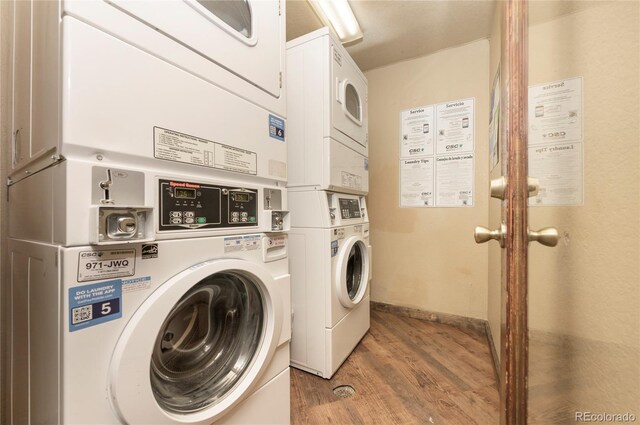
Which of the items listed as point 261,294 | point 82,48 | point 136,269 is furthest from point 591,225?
point 82,48

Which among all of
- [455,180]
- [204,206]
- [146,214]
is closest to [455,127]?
[455,180]

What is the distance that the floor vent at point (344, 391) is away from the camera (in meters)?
1.32

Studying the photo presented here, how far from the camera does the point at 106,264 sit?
52 cm

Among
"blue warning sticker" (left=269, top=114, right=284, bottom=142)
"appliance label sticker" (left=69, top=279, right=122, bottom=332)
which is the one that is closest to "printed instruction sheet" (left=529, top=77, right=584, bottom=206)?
"blue warning sticker" (left=269, top=114, right=284, bottom=142)

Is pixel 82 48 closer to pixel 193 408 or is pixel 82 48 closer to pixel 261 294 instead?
pixel 261 294

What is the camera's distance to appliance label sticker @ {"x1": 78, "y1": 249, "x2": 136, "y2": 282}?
19.6 inches

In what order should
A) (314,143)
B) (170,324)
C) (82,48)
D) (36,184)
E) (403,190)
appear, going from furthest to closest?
(403,190)
(314,143)
(170,324)
(36,184)
(82,48)

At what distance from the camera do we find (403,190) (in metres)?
2.32

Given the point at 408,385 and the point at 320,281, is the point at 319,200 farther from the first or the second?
the point at 408,385

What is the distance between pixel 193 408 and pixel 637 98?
49.3 inches

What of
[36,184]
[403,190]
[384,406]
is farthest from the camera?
[403,190]

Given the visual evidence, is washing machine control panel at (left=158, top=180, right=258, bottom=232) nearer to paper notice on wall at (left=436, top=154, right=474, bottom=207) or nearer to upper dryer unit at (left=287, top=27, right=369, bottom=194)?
upper dryer unit at (left=287, top=27, right=369, bottom=194)

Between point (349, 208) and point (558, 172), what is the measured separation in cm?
104

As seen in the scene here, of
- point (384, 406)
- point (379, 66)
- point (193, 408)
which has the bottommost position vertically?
point (384, 406)
